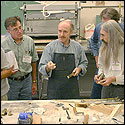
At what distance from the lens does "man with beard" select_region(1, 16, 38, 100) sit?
7.14ft

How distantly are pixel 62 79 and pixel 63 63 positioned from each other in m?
0.17

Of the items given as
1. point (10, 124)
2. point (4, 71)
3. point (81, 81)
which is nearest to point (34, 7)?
point (81, 81)

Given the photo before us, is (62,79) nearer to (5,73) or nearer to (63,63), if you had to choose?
(63,63)

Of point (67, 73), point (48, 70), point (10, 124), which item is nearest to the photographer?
point (10, 124)

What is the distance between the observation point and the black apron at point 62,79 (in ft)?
7.16

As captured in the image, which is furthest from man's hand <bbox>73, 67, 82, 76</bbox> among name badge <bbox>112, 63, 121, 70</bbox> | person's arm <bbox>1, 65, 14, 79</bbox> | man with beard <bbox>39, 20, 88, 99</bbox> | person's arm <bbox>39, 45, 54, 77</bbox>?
person's arm <bbox>1, 65, 14, 79</bbox>

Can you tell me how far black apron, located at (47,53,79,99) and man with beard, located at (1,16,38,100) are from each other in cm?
28

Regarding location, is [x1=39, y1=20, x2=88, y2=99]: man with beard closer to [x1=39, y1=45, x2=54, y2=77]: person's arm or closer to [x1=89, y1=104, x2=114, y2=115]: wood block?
[x1=39, y1=45, x2=54, y2=77]: person's arm

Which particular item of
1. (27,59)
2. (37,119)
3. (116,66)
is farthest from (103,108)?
(27,59)

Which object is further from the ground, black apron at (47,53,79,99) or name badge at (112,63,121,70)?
name badge at (112,63,121,70)

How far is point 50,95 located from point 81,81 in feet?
4.24

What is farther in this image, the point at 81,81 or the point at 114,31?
the point at 81,81

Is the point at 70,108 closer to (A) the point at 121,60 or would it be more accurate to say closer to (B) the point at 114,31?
(A) the point at 121,60

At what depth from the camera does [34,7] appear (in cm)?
331
